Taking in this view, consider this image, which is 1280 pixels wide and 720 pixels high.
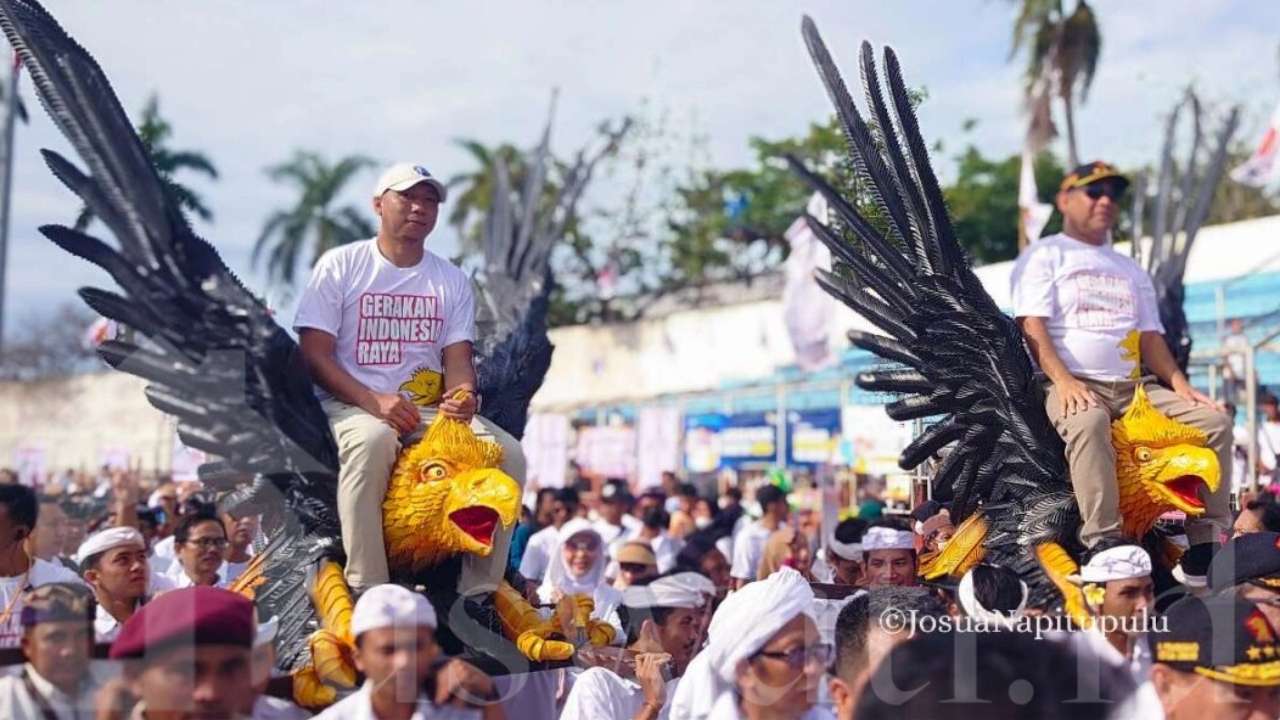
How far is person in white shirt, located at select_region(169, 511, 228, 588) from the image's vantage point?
23.9 feet

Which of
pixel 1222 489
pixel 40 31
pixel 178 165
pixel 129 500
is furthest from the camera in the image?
pixel 178 165

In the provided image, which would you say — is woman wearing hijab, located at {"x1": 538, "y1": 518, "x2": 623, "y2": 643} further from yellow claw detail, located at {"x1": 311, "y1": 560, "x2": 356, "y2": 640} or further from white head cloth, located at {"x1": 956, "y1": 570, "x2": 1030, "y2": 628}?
yellow claw detail, located at {"x1": 311, "y1": 560, "x2": 356, "y2": 640}

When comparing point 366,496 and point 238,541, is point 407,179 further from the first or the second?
point 238,541

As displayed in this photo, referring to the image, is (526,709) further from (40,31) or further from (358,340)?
(40,31)

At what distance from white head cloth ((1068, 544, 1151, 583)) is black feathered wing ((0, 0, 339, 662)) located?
2.65m

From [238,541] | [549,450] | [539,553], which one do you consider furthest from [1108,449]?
[549,450]

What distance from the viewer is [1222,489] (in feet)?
18.7

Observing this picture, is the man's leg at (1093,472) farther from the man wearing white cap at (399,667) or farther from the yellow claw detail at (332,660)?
the yellow claw detail at (332,660)

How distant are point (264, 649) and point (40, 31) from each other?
2.10 meters

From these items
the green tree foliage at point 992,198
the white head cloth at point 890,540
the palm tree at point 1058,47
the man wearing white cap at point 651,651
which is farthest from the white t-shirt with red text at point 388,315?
the green tree foliage at point 992,198

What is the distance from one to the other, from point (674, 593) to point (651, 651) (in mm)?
494

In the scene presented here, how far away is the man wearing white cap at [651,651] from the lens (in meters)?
5.18

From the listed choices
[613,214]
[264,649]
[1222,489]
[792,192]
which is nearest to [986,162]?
[792,192]

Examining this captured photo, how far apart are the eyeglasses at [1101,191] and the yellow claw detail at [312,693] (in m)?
3.63
